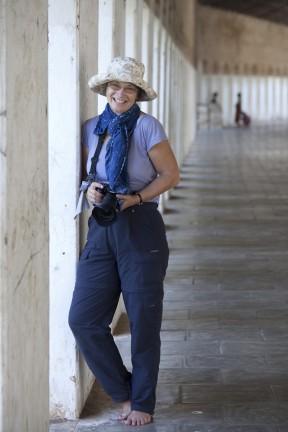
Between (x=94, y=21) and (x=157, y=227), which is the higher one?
(x=94, y=21)

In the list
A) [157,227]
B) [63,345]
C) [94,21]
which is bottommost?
[63,345]

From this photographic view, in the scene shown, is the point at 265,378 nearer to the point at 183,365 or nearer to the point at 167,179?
the point at 183,365

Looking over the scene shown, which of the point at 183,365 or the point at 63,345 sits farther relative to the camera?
the point at 183,365

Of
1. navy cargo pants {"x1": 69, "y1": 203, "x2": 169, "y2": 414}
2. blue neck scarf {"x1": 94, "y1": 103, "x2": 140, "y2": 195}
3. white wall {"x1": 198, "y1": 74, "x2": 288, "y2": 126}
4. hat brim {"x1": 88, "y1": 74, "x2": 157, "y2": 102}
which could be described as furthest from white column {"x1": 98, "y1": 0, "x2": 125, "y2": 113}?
white wall {"x1": 198, "y1": 74, "x2": 288, "y2": 126}

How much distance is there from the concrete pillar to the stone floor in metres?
1.17

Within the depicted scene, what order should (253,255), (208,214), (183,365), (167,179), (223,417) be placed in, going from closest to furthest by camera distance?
1. (167,179)
2. (223,417)
3. (183,365)
4. (253,255)
5. (208,214)

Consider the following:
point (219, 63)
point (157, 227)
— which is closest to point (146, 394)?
point (157, 227)

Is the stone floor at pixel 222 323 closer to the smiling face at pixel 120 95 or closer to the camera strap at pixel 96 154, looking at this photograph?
the camera strap at pixel 96 154

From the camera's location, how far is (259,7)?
147ft

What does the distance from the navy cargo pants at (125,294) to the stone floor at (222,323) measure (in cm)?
29

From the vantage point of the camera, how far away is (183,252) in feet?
33.9

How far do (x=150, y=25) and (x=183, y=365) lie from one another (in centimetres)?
615

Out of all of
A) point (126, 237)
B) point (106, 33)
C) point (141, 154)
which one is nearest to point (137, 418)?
point (126, 237)

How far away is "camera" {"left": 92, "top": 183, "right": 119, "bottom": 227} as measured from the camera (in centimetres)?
468
